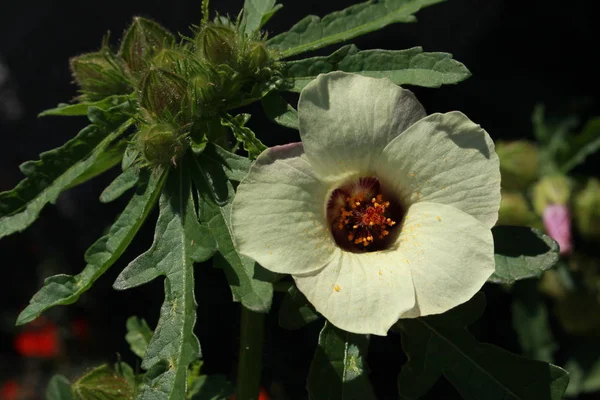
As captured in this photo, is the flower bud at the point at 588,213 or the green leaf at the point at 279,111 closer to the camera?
the green leaf at the point at 279,111

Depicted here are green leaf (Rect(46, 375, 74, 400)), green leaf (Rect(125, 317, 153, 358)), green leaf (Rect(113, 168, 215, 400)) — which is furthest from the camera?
green leaf (Rect(46, 375, 74, 400))

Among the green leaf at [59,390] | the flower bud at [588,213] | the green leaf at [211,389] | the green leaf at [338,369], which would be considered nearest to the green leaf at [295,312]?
the green leaf at [338,369]

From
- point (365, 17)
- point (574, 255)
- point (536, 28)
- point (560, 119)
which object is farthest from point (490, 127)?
point (365, 17)

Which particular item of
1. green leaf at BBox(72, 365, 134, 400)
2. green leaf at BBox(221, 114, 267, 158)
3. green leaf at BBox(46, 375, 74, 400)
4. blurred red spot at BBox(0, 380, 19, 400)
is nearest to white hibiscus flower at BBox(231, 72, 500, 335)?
green leaf at BBox(221, 114, 267, 158)

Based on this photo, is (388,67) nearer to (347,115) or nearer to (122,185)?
(347,115)

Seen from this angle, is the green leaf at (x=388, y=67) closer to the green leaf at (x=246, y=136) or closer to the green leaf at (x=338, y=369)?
the green leaf at (x=246, y=136)

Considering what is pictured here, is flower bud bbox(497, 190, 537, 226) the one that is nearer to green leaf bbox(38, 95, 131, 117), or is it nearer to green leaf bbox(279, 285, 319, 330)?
green leaf bbox(279, 285, 319, 330)

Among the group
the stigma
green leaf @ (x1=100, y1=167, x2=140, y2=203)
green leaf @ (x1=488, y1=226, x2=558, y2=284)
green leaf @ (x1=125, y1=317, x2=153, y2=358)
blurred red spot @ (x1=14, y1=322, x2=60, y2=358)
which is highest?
green leaf @ (x1=100, y1=167, x2=140, y2=203)
